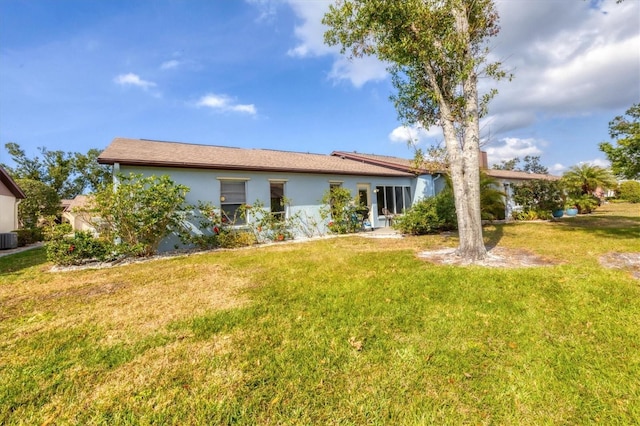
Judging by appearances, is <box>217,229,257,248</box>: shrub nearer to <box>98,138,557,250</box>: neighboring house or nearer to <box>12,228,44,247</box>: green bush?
<box>98,138,557,250</box>: neighboring house

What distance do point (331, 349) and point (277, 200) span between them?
374 inches

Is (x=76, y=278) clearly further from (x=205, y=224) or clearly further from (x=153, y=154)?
(x=153, y=154)

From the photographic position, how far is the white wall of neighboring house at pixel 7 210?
1414 centimetres

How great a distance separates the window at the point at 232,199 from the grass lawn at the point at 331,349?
5.22 metres

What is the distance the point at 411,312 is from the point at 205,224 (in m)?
8.18

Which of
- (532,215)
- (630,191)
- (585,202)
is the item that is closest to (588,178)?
(585,202)

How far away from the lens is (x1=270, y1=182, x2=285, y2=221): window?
11930mm

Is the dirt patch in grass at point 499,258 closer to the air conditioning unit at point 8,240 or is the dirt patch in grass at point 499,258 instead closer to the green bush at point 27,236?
Result: the air conditioning unit at point 8,240

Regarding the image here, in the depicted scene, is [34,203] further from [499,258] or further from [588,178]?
[588,178]

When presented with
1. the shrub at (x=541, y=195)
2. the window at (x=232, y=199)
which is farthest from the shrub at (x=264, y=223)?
the shrub at (x=541, y=195)

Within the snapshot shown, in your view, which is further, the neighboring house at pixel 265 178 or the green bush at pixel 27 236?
the green bush at pixel 27 236

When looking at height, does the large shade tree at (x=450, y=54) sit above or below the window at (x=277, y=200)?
above

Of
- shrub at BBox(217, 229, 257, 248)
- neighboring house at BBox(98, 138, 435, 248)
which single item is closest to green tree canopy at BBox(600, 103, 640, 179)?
neighboring house at BBox(98, 138, 435, 248)

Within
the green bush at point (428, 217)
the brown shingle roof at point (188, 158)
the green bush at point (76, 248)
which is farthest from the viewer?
the green bush at point (428, 217)
